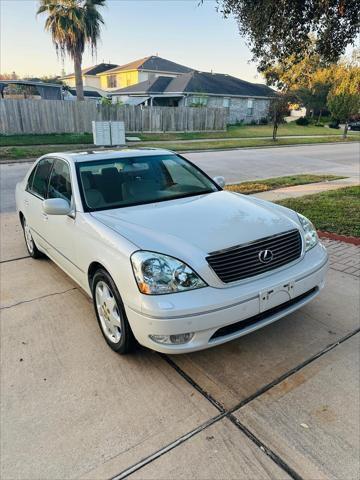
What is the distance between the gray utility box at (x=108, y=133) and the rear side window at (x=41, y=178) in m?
15.3

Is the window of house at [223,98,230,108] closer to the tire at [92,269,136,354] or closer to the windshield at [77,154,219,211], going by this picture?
the windshield at [77,154,219,211]

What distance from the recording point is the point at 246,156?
59.7 ft

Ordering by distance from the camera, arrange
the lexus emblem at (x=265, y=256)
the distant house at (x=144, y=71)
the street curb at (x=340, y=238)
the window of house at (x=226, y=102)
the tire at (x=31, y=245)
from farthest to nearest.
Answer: the distant house at (x=144, y=71), the window of house at (x=226, y=102), the street curb at (x=340, y=238), the tire at (x=31, y=245), the lexus emblem at (x=265, y=256)

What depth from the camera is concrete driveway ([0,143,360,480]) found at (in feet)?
6.97

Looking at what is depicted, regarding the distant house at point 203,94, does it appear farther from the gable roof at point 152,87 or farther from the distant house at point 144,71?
the distant house at point 144,71

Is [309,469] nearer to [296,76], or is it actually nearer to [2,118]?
[296,76]

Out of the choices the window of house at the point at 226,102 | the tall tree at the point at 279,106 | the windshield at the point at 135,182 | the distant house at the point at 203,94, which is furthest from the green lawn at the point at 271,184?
the window of house at the point at 226,102

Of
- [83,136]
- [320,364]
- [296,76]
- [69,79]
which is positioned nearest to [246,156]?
[296,76]

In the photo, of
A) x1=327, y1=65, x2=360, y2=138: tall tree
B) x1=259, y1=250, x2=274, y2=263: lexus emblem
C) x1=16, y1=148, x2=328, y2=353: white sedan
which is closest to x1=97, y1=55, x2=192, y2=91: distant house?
x1=327, y1=65, x2=360, y2=138: tall tree

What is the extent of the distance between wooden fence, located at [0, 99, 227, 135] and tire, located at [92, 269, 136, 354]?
69.0ft

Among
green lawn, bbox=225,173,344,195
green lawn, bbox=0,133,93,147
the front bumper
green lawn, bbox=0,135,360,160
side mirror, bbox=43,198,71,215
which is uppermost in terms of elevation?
side mirror, bbox=43,198,71,215

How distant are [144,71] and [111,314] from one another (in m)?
47.3

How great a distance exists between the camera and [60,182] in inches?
158

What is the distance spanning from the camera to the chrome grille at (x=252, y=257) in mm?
2647
